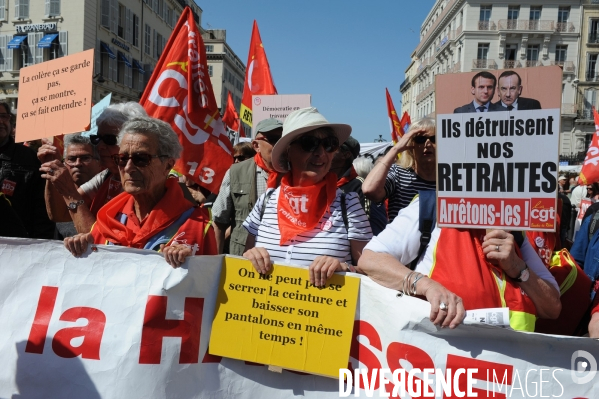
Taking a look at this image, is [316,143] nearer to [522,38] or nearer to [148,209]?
[148,209]

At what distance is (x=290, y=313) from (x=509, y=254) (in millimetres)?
951

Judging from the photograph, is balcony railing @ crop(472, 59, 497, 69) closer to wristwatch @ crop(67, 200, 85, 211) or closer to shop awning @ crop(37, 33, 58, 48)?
shop awning @ crop(37, 33, 58, 48)

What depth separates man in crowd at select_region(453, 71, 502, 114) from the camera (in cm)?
201

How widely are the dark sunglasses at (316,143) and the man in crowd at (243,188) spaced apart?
1196mm

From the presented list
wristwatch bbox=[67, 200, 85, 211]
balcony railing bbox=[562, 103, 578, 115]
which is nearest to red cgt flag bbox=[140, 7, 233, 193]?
wristwatch bbox=[67, 200, 85, 211]

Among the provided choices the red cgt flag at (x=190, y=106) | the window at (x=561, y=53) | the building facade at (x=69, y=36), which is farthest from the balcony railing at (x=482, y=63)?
the red cgt flag at (x=190, y=106)

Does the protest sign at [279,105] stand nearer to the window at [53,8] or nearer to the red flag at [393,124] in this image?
the red flag at [393,124]

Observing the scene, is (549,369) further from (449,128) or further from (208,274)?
(208,274)

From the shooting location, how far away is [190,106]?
436cm

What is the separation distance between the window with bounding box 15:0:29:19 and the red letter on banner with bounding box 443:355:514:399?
119 ft

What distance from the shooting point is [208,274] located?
2.39 m

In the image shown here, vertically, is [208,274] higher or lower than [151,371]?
higher

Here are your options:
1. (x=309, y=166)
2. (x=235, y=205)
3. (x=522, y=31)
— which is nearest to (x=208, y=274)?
(x=309, y=166)

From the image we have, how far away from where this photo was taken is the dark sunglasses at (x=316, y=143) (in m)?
2.73
